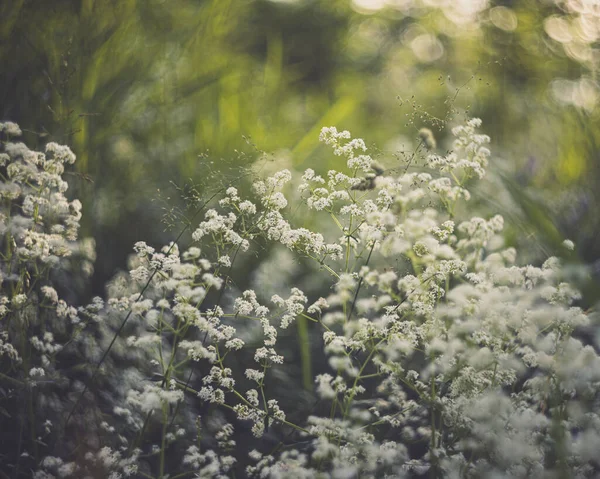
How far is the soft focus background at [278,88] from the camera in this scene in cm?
240

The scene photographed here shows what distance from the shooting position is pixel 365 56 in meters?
2.97

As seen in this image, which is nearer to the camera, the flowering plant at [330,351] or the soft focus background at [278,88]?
the flowering plant at [330,351]

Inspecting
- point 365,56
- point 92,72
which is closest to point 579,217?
point 365,56

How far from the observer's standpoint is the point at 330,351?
198cm

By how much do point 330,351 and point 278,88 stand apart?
62.4 inches

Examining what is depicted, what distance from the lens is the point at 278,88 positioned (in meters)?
2.92

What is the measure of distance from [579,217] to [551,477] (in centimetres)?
142

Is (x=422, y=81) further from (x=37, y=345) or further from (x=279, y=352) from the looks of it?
(x=37, y=345)

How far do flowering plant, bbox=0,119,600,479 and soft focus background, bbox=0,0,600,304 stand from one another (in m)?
0.46

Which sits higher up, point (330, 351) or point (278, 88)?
point (278, 88)

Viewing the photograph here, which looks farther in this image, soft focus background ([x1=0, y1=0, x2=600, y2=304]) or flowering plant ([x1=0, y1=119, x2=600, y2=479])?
soft focus background ([x1=0, y1=0, x2=600, y2=304])

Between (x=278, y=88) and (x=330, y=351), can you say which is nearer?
(x=330, y=351)

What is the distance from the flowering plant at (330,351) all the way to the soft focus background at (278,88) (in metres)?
0.46

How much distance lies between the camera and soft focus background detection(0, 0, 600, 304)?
240cm
